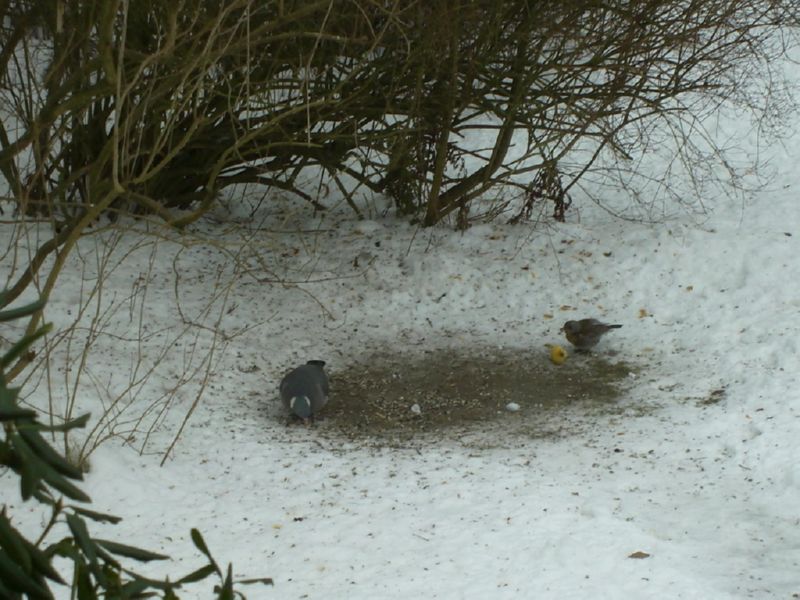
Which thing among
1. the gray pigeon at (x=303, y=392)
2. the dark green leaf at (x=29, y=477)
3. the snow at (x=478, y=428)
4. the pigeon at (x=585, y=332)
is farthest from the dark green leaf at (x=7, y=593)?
the pigeon at (x=585, y=332)

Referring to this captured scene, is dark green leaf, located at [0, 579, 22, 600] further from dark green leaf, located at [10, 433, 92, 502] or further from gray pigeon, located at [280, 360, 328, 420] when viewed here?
gray pigeon, located at [280, 360, 328, 420]

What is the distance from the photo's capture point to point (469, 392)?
271 inches

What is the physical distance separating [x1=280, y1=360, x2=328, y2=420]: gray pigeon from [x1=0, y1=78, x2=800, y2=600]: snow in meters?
0.17

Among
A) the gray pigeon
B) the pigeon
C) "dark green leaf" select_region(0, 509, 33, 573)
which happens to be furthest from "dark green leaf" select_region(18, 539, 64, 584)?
the pigeon

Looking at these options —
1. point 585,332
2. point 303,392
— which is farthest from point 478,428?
point 585,332

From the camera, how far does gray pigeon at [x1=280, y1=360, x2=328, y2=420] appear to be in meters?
6.27

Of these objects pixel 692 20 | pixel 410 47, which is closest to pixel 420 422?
pixel 410 47

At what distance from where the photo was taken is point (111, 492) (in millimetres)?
5402

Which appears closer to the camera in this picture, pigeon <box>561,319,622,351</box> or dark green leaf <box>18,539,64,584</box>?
dark green leaf <box>18,539,64,584</box>

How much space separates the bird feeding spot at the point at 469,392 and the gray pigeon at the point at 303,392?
0.20 metres

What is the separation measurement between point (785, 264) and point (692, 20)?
1.98 meters

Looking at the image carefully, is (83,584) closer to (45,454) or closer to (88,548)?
(88,548)

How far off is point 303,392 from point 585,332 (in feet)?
6.86

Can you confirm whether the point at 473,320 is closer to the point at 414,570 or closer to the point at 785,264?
the point at 785,264
